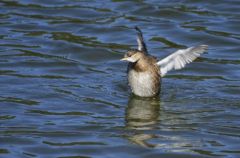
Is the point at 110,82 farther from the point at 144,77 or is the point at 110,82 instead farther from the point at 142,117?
the point at 142,117

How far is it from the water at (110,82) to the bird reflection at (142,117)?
0.01 meters

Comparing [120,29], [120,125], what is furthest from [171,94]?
[120,29]

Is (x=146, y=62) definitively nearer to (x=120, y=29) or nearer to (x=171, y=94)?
(x=171, y=94)

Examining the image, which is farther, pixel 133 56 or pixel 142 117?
pixel 133 56

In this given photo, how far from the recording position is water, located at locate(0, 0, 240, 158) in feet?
37.0

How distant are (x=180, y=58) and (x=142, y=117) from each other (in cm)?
114

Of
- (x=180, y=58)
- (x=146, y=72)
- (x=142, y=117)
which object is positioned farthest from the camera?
(x=146, y=72)

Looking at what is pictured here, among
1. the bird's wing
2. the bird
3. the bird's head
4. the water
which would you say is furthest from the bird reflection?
the bird's head

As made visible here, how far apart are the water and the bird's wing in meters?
0.51

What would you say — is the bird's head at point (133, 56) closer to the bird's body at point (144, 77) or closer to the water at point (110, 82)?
the bird's body at point (144, 77)

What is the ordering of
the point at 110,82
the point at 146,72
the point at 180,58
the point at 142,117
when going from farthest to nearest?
the point at 110,82 → the point at 146,72 → the point at 180,58 → the point at 142,117

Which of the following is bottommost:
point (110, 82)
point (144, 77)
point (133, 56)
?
point (110, 82)

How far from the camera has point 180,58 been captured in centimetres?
1325

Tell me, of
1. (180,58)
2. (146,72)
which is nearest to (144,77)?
(146,72)
